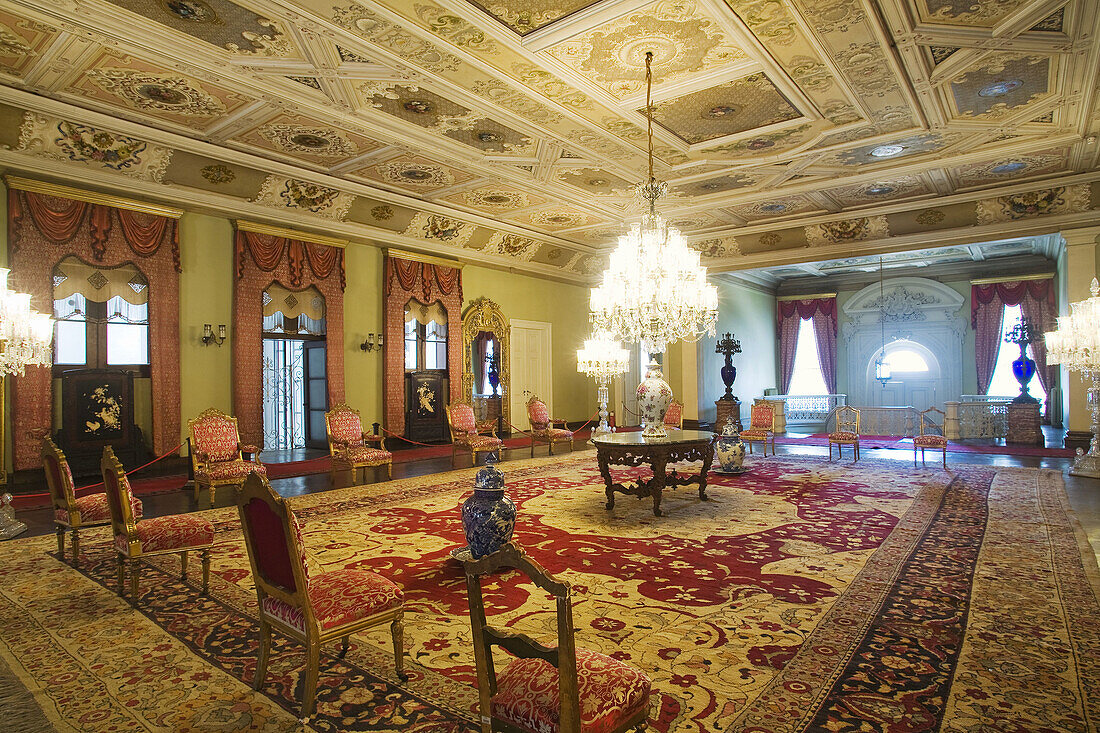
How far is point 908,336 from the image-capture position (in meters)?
16.3

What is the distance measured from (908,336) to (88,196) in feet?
58.7

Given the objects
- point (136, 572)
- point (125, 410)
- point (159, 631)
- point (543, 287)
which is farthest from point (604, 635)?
point (543, 287)

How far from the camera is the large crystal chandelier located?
24.6ft

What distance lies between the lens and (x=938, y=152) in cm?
843

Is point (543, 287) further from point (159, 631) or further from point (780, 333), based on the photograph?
point (159, 631)

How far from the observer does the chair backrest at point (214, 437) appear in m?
6.90

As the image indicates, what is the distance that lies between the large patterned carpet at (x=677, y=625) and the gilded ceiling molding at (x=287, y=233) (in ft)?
16.4

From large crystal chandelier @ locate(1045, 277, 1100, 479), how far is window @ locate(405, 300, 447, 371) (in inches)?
388

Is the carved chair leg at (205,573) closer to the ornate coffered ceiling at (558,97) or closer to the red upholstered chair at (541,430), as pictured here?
the ornate coffered ceiling at (558,97)

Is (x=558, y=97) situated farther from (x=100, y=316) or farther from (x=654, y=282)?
(x=100, y=316)

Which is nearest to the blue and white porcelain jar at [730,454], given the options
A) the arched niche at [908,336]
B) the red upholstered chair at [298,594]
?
the red upholstered chair at [298,594]

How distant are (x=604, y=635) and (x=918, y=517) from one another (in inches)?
158

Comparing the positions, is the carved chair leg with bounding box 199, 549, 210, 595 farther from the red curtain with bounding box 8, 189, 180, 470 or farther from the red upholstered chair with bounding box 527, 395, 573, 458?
the red upholstered chair with bounding box 527, 395, 573, 458

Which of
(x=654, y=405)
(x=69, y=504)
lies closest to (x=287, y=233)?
(x=69, y=504)
